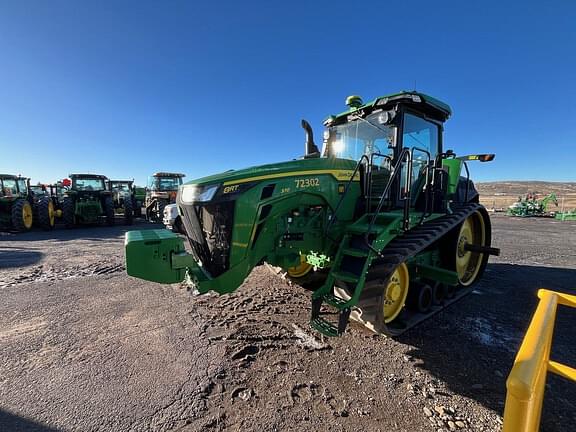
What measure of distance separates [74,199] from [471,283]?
14.8 metres

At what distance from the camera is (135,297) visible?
454 centimetres

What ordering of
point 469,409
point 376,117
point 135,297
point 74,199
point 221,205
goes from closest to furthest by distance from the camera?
1. point 469,409
2. point 221,205
3. point 376,117
4. point 135,297
5. point 74,199

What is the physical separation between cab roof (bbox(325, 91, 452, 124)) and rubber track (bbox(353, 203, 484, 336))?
4.89ft

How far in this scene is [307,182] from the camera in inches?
133

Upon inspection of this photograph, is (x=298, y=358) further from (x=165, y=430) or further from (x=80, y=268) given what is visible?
(x=80, y=268)

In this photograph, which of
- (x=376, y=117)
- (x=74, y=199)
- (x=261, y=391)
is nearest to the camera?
(x=261, y=391)

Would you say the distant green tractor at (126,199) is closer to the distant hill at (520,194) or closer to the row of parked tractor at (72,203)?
the row of parked tractor at (72,203)

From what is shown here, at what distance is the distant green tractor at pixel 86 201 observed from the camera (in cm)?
1273

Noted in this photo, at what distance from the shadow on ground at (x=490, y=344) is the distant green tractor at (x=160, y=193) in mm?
12347

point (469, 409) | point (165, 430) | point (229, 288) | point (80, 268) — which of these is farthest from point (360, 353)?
point (80, 268)

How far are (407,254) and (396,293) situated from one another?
694 mm

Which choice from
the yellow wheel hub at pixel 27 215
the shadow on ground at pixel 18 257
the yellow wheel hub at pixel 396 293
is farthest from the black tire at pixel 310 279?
the yellow wheel hub at pixel 27 215

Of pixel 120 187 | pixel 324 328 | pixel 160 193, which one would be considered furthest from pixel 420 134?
pixel 120 187

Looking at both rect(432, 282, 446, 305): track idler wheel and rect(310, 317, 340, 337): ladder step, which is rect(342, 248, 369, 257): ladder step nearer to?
rect(310, 317, 340, 337): ladder step
